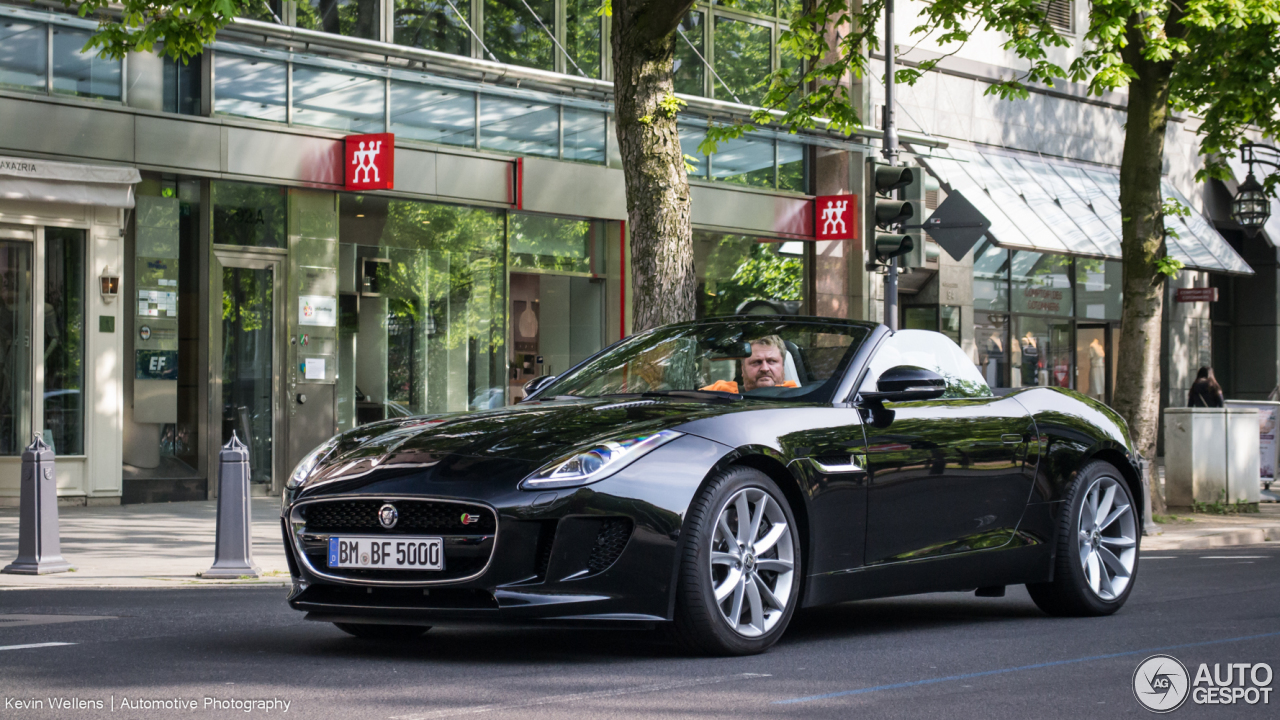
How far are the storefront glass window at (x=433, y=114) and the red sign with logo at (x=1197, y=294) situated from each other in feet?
49.6

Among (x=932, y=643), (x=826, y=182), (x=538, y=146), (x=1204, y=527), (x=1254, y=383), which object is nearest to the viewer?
(x=932, y=643)

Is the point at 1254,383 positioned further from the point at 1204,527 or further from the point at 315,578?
the point at 315,578

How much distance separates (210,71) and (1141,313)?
9.98m

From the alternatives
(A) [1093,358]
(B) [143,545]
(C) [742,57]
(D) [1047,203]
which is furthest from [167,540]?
(A) [1093,358]

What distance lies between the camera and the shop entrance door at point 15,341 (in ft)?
48.8

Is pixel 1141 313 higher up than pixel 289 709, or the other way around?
pixel 1141 313

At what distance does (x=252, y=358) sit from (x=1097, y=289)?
16.8m

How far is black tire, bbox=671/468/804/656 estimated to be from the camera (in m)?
5.53

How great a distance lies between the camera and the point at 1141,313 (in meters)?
16.0

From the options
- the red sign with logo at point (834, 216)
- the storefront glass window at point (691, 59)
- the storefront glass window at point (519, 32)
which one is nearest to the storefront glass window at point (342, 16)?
the storefront glass window at point (519, 32)

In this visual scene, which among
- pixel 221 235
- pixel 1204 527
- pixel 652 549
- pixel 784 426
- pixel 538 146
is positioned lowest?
pixel 1204 527

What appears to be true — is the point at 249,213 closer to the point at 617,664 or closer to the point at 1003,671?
the point at 617,664

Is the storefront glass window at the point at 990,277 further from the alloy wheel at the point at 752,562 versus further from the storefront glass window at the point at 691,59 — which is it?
the alloy wheel at the point at 752,562

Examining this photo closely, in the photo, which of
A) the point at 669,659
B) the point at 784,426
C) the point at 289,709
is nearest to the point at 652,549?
the point at 669,659
